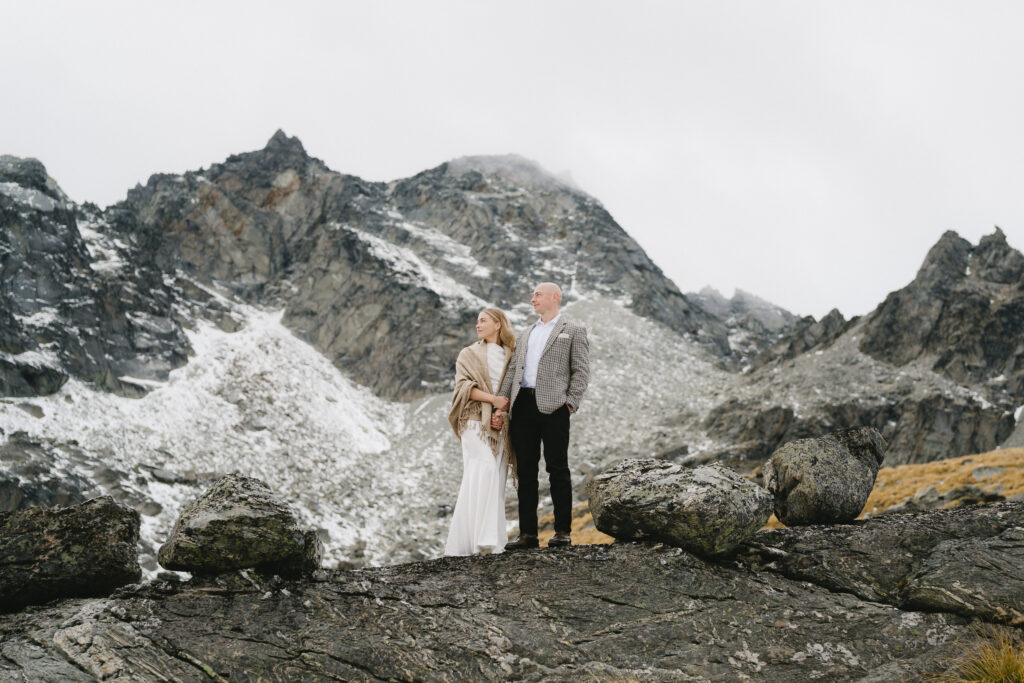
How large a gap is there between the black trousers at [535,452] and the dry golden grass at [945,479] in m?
7.61

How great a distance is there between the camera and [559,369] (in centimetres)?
743

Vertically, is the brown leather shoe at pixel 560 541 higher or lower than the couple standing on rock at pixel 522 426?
lower

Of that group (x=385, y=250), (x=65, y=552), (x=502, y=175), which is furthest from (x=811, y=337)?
(x=65, y=552)

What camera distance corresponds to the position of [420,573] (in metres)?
6.71

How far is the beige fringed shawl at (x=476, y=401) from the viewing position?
300 inches

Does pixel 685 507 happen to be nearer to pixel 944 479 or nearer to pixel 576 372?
pixel 576 372

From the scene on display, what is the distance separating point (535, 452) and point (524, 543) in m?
1.08

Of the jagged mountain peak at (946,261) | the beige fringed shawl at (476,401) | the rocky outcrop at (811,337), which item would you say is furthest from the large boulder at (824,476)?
the jagged mountain peak at (946,261)

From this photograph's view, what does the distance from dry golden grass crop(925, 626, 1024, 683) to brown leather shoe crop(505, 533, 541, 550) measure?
3987 mm

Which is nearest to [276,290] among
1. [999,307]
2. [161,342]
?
[161,342]

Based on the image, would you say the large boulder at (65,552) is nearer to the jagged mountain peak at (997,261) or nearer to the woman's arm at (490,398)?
the woman's arm at (490,398)

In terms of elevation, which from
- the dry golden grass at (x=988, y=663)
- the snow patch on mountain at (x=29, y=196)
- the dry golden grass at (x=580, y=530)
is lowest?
the dry golden grass at (x=580, y=530)

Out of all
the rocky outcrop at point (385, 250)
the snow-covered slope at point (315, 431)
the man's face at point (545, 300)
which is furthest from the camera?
the rocky outcrop at point (385, 250)

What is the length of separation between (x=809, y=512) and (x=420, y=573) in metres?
5.14
